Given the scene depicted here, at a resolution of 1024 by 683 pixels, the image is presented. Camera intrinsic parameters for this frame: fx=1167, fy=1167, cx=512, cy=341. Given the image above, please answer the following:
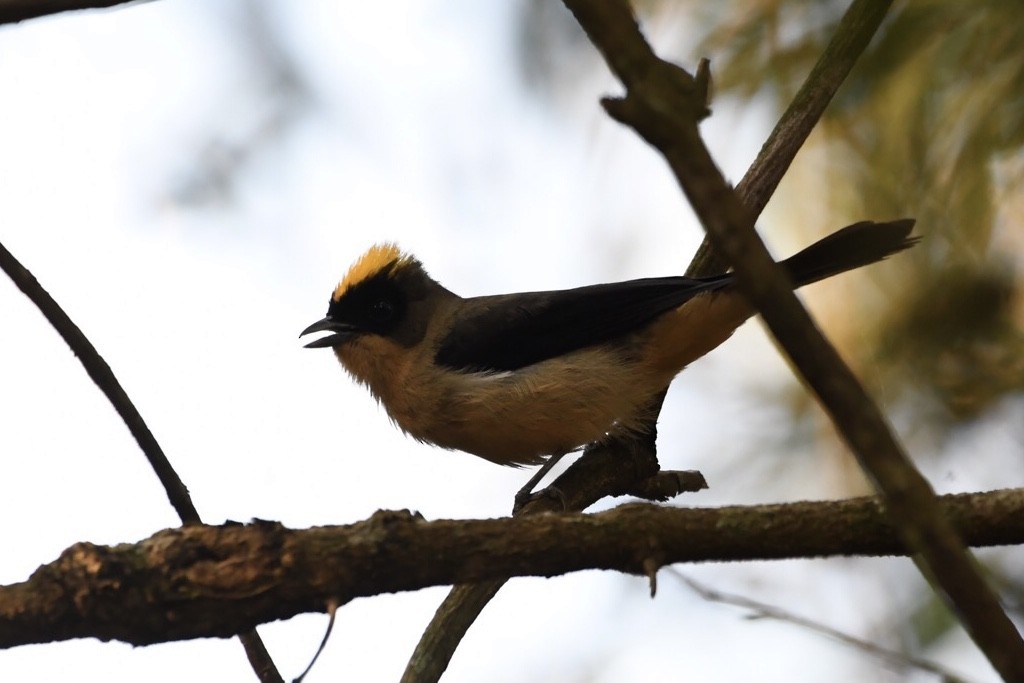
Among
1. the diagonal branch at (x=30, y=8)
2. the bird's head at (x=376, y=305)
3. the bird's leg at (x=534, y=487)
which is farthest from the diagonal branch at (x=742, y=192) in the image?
the diagonal branch at (x=30, y=8)

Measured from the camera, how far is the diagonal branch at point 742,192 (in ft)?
9.73

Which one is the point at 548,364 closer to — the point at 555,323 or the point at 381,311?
the point at 555,323

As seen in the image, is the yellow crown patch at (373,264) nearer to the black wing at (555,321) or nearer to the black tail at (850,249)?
the black wing at (555,321)

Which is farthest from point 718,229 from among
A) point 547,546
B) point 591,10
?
point 547,546

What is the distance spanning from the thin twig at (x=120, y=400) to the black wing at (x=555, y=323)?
5.69 feet

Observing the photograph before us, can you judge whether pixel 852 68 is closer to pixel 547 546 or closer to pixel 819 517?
pixel 819 517

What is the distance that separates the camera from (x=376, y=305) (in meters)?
4.83

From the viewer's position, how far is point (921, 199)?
370 cm

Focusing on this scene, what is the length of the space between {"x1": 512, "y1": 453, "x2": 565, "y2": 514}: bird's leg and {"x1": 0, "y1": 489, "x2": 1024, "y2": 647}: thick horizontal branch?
4.82 feet

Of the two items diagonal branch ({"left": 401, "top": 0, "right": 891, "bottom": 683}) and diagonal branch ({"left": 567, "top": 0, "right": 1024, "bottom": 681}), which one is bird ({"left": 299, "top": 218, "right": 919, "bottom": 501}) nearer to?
diagonal branch ({"left": 401, "top": 0, "right": 891, "bottom": 683})

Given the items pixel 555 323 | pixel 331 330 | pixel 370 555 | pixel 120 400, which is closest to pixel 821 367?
pixel 370 555

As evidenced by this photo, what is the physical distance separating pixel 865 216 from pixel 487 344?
4.83 ft

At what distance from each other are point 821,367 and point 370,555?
1049 mm

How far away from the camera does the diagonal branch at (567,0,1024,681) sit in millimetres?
1773
